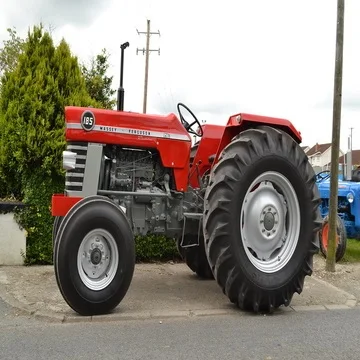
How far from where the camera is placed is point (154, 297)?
567 centimetres

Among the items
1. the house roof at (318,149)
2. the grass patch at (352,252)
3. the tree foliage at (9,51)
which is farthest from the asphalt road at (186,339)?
the house roof at (318,149)

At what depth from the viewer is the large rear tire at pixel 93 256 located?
4605mm

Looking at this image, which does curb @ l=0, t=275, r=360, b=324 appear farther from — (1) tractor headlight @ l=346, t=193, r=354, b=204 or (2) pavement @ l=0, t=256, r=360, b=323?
(1) tractor headlight @ l=346, t=193, r=354, b=204

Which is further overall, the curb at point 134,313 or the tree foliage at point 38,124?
the tree foliage at point 38,124

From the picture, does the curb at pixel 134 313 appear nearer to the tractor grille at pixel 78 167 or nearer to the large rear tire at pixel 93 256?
the large rear tire at pixel 93 256

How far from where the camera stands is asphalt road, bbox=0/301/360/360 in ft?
12.8

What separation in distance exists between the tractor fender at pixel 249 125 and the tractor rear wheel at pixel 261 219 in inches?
5.7

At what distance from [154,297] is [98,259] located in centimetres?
114

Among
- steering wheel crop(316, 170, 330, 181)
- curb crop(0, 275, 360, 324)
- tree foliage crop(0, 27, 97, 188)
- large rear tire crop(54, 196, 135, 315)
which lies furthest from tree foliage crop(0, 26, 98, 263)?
steering wheel crop(316, 170, 330, 181)

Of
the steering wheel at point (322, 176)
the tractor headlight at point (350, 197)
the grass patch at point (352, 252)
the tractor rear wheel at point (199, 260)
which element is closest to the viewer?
the tractor rear wheel at point (199, 260)

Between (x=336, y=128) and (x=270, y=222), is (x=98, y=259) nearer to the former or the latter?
(x=270, y=222)

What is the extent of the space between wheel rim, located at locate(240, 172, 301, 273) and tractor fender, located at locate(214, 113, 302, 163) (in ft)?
2.12

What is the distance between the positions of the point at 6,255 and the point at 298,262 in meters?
4.28

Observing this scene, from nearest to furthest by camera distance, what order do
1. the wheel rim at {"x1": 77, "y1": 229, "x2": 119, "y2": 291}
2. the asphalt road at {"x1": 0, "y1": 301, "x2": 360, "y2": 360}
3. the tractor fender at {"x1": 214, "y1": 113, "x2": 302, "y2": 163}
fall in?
the asphalt road at {"x1": 0, "y1": 301, "x2": 360, "y2": 360}, the wheel rim at {"x1": 77, "y1": 229, "x2": 119, "y2": 291}, the tractor fender at {"x1": 214, "y1": 113, "x2": 302, "y2": 163}
